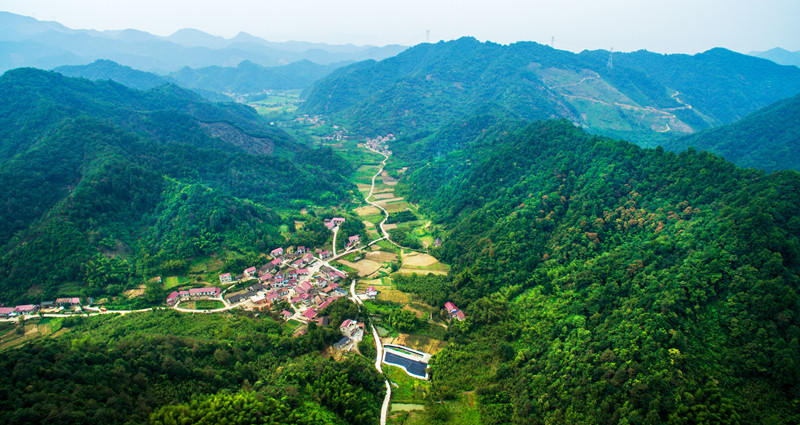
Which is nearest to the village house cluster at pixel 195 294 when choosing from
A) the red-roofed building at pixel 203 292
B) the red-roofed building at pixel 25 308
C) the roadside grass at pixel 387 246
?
the red-roofed building at pixel 203 292

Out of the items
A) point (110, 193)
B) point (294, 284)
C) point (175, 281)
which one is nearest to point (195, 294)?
point (175, 281)

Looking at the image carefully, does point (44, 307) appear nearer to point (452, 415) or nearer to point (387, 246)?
point (387, 246)

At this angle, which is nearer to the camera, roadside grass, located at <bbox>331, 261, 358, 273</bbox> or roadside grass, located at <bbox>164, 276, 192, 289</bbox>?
roadside grass, located at <bbox>164, 276, 192, 289</bbox>

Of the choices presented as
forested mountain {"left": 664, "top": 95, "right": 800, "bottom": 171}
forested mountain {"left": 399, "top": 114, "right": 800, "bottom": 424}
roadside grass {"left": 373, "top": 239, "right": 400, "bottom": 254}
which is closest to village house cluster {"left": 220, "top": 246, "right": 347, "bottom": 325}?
roadside grass {"left": 373, "top": 239, "right": 400, "bottom": 254}

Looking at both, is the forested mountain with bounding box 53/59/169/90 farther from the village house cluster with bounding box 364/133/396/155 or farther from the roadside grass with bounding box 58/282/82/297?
the roadside grass with bounding box 58/282/82/297

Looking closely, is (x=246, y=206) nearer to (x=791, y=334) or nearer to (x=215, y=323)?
(x=215, y=323)

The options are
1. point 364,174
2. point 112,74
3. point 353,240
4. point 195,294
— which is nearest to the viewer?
point 195,294

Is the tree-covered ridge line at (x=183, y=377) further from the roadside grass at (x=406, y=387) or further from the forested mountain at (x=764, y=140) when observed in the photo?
the forested mountain at (x=764, y=140)
